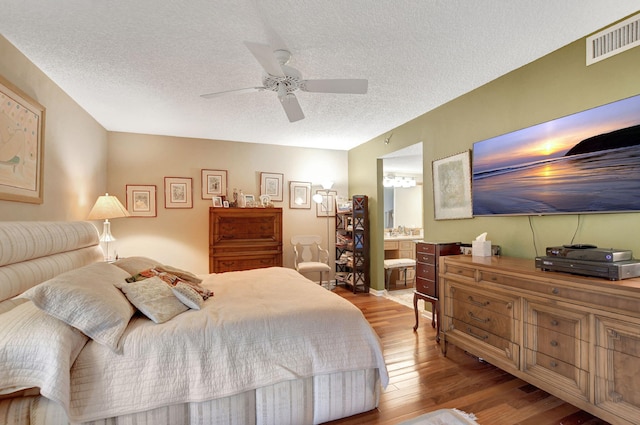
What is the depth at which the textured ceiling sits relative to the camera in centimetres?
178

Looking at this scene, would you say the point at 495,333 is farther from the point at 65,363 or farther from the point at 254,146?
the point at 254,146

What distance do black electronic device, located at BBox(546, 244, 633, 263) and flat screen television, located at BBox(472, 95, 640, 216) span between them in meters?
0.40

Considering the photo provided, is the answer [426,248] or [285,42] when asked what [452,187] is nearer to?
[426,248]

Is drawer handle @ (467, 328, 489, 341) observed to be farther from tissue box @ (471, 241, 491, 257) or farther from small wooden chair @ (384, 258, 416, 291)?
small wooden chair @ (384, 258, 416, 291)

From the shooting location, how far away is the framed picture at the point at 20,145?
2029 mm

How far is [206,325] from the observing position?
5.24ft

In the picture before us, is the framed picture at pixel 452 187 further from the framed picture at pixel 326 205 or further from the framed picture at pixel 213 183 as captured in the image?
the framed picture at pixel 213 183

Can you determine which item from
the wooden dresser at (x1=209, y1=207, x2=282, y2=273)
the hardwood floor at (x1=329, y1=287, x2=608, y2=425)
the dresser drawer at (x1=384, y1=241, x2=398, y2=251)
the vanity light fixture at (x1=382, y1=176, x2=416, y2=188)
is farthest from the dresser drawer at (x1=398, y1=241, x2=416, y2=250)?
the hardwood floor at (x1=329, y1=287, x2=608, y2=425)

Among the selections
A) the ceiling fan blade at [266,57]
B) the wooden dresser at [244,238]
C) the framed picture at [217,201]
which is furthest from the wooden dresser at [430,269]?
the framed picture at [217,201]

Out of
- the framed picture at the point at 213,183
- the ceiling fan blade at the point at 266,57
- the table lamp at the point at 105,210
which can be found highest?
the ceiling fan blade at the point at 266,57

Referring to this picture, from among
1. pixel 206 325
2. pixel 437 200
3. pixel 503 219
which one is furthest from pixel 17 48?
pixel 503 219

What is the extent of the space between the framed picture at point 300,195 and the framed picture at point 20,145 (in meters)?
Answer: 3.35

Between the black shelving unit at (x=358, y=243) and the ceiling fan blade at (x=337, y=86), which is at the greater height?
the ceiling fan blade at (x=337, y=86)

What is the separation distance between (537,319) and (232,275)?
8.84 ft
